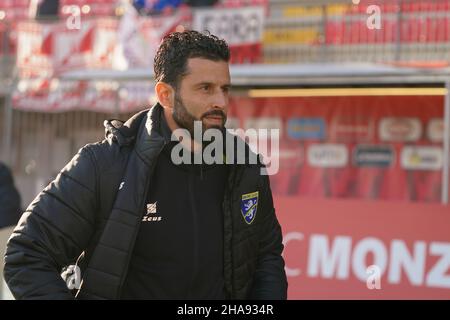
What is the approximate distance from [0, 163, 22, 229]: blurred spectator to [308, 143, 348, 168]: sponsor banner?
18.7 ft

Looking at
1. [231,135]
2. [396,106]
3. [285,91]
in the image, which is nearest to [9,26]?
[285,91]

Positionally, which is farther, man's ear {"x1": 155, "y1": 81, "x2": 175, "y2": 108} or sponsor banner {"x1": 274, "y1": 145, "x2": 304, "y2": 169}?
sponsor banner {"x1": 274, "y1": 145, "x2": 304, "y2": 169}

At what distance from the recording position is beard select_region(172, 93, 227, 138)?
2.85m

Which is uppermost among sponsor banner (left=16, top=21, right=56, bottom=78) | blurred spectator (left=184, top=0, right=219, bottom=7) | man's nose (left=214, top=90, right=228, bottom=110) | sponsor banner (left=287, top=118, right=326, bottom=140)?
blurred spectator (left=184, top=0, right=219, bottom=7)

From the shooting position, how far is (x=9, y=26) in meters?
12.3

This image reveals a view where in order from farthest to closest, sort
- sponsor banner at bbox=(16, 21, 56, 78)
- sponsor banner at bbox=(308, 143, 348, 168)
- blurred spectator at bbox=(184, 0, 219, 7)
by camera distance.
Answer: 1. sponsor banner at bbox=(16, 21, 56, 78)
2. sponsor banner at bbox=(308, 143, 348, 168)
3. blurred spectator at bbox=(184, 0, 219, 7)

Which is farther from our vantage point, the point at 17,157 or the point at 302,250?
the point at 17,157

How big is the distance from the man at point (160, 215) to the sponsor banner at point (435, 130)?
8313 mm

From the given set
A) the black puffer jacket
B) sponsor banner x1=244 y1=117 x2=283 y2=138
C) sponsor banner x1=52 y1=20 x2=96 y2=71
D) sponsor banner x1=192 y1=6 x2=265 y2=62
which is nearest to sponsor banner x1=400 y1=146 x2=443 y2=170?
sponsor banner x1=244 y1=117 x2=283 y2=138

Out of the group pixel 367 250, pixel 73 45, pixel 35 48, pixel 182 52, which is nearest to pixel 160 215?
pixel 182 52

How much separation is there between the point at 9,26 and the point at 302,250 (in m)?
6.77

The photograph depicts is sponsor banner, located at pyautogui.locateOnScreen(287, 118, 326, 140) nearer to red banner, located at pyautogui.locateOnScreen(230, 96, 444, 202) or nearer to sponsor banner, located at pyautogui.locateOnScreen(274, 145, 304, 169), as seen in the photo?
red banner, located at pyautogui.locateOnScreen(230, 96, 444, 202)

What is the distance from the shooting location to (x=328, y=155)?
11469mm
